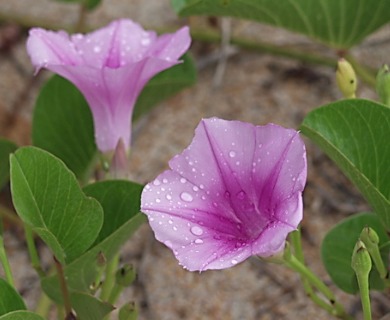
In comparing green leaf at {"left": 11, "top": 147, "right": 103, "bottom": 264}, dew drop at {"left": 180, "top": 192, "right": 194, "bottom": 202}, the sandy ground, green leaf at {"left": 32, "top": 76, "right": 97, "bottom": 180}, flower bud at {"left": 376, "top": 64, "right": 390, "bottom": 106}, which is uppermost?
flower bud at {"left": 376, "top": 64, "right": 390, "bottom": 106}

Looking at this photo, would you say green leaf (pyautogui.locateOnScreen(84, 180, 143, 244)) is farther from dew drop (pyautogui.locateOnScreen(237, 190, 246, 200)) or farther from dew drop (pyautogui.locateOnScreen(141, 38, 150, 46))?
dew drop (pyautogui.locateOnScreen(141, 38, 150, 46))

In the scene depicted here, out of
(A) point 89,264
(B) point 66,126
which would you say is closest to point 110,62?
(B) point 66,126

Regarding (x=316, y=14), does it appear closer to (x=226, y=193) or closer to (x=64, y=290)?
(x=226, y=193)

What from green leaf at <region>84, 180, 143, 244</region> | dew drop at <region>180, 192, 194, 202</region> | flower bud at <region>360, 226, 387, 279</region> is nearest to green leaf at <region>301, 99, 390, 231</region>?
flower bud at <region>360, 226, 387, 279</region>

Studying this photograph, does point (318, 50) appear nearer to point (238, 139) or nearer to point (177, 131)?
point (177, 131)

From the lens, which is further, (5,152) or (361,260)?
(5,152)

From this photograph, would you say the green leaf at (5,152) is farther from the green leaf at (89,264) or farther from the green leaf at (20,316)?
the green leaf at (20,316)

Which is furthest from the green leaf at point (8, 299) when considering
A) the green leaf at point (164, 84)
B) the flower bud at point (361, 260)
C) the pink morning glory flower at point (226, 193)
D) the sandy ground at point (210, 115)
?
the sandy ground at point (210, 115)
